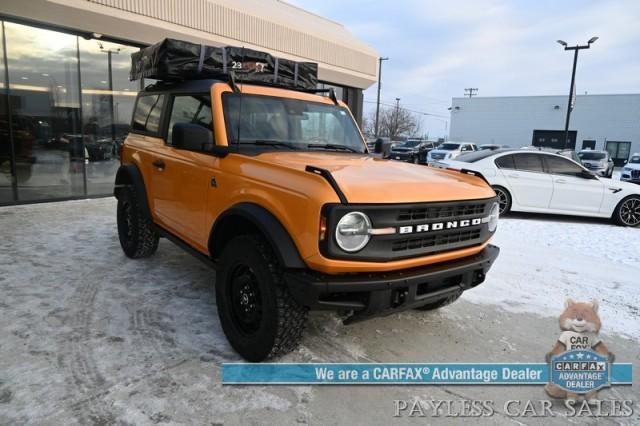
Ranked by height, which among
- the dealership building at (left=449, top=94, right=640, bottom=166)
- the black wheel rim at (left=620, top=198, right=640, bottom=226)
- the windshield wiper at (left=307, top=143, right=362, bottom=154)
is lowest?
the black wheel rim at (left=620, top=198, right=640, bottom=226)

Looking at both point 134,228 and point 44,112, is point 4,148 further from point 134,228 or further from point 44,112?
point 134,228

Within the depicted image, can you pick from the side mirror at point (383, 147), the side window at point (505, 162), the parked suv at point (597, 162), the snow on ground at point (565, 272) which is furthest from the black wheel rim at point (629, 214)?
the parked suv at point (597, 162)

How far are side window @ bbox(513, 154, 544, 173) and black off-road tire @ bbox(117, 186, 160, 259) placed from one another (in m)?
7.97

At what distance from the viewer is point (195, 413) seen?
252cm

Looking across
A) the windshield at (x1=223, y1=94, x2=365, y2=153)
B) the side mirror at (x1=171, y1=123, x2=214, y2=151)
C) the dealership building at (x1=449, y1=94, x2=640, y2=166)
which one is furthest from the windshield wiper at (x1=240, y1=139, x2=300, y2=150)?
the dealership building at (x1=449, y1=94, x2=640, y2=166)

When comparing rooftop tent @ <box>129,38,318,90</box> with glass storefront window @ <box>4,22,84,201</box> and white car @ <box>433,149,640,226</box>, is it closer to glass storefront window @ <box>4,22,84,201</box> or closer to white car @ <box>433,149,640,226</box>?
white car @ <box>433,149,640,226</box>

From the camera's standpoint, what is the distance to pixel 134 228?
5.14 m

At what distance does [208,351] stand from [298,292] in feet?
3.74

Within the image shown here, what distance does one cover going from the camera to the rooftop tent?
423cm

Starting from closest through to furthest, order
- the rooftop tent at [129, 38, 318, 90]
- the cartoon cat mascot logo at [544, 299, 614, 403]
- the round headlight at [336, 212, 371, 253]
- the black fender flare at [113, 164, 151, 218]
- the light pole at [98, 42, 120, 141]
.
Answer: the round headlight at [336, 212, 371, 253]
the cartoon cat mascot logo at [544, 299, 614, 403]
the rooftop tent at [129, 38, 318, 90]
the black fender flare at [113, 164, 151, 218]
the light pole at [98, 42, 120, 141]

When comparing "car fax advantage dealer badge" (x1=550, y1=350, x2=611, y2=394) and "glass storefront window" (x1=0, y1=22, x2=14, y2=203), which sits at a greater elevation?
"glass storefront window" (x1=0, y1=22, x2=14, y2=203)

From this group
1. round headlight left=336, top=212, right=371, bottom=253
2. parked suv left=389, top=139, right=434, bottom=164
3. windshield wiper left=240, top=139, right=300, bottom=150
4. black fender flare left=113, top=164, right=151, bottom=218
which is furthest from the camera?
parked suv left=389, top=139, right=434, bottom=164

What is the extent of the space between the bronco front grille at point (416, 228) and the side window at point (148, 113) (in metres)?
3.00

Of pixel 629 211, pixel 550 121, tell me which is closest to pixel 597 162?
pixel 629 211
